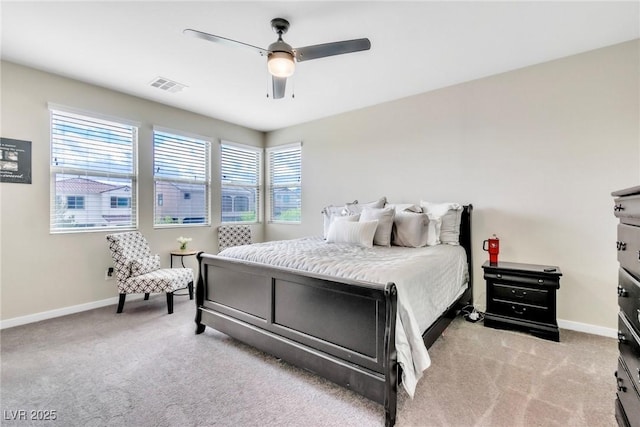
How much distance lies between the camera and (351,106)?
446cm

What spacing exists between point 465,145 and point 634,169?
150 centimetres

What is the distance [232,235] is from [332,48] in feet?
12.1

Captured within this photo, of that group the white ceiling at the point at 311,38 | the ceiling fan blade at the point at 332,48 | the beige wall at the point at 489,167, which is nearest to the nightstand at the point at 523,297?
the beige wall at the point at 489,167

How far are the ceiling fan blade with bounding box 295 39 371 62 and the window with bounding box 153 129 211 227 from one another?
301cm

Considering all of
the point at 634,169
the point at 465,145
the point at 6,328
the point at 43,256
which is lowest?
the point at 6,328

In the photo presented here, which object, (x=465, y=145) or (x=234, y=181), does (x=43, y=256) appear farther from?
(x=465, y=145)

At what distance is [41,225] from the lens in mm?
3342

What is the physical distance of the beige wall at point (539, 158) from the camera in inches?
111

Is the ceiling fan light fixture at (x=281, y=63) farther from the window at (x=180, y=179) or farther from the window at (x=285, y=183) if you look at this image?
the window at (x=285, y=183)

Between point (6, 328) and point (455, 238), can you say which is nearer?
point (6, 328)

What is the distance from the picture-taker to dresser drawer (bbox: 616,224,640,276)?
3.73 ft

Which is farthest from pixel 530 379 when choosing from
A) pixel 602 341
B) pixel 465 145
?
pixel 465 145

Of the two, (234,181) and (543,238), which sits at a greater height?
(234,181)

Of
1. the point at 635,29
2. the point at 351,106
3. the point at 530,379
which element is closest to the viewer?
the point at 530,379
